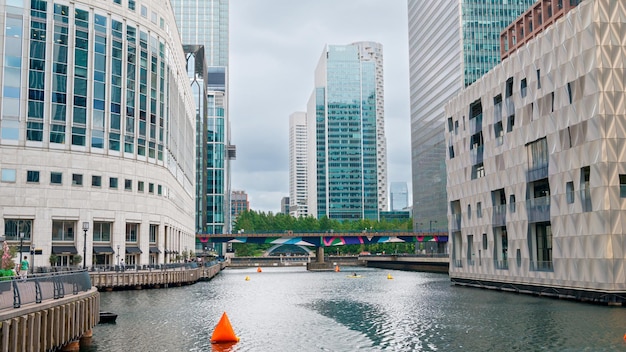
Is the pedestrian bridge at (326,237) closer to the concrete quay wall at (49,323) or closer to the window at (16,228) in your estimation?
the window at (16,228)

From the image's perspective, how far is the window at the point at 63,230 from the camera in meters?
82.3

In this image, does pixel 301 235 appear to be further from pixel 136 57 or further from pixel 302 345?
pixel 302 345

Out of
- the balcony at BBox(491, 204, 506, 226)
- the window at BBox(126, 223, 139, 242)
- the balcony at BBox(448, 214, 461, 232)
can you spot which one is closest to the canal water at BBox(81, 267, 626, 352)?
the balcony at BBox(491, 204, 506, 226)

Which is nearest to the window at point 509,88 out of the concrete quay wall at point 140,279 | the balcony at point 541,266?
the balcony at point 541,266

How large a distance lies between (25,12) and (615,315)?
240ft

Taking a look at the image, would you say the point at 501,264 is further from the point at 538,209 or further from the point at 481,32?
the point at 481,32

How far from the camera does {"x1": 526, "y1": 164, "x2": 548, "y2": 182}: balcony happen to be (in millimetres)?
58178

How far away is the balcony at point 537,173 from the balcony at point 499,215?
629cm

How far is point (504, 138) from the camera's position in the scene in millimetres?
66625

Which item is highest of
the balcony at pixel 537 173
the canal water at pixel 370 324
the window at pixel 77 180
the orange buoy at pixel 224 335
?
the window at pixel 77 180

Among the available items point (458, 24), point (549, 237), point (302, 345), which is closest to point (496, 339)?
point (302, 345)

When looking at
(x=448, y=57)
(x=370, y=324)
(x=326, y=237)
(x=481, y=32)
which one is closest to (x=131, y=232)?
(x=370, y=324)

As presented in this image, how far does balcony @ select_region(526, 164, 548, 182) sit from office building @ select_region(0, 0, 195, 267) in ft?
159

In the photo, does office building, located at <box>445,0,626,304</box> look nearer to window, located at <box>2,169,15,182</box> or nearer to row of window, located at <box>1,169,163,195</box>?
row of window, located at <box>1,169,163,195</box>
